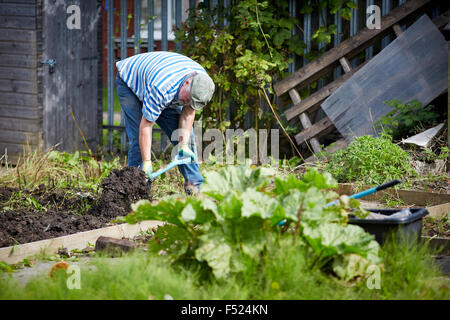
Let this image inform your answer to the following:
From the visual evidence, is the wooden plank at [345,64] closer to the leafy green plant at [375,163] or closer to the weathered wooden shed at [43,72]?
the leafy green plant at [375,163]

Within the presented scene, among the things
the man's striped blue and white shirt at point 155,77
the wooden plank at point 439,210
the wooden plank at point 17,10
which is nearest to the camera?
the wooden plank at point 439,210

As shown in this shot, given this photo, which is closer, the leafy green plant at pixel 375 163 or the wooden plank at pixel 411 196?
Result: the wooden plank at pixel 411 196

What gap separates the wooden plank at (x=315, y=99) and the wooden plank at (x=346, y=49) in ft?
0.62

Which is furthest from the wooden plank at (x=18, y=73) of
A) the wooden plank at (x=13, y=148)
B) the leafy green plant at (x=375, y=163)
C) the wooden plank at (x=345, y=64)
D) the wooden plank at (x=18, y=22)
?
the leafy green plant at (x=375, y=163)

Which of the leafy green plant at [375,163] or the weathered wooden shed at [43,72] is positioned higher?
the weathered wooden shed at [43,72]

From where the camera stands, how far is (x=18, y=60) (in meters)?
6.84

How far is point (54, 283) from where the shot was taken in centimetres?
267

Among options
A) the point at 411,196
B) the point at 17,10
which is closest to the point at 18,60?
the point at 17,10

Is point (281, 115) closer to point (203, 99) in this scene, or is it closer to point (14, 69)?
point (203, 99)

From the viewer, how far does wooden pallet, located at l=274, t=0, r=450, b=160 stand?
6137 millimetres

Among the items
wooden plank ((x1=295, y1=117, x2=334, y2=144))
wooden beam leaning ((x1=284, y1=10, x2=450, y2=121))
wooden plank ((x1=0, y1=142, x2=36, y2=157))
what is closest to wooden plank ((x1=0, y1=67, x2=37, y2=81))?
wooden plank ((x1=0, y1=142, x2=36, y2=157))

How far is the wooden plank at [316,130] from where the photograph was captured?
21.0 feet

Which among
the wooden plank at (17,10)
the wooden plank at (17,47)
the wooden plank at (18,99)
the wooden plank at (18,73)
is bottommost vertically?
the wooden plank at (18,99)

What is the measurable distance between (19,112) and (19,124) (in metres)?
0.15
